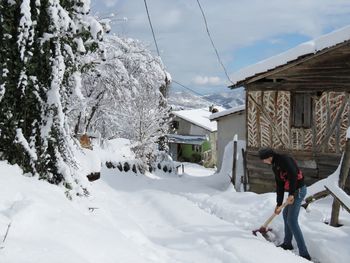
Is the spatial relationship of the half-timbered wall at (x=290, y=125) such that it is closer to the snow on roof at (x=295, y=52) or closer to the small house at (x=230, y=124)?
the snow on roof at (x=295, y=52)

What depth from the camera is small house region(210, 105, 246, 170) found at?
Result: 21.0 m

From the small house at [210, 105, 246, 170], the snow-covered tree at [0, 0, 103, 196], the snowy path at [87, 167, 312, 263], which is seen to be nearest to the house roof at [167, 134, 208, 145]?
the small house at [210, 105, 246, 170]

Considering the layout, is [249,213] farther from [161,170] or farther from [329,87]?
[161,170]

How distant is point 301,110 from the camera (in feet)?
43.2

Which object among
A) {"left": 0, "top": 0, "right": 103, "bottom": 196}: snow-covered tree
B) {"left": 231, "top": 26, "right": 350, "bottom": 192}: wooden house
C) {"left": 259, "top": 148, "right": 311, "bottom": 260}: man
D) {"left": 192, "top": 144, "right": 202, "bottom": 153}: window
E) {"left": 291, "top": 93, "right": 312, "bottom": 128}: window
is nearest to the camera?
{"left": 0, "top": 0, "right": 103, "bottom": 196}: snow-covered tree

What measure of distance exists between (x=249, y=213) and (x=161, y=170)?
542 inches

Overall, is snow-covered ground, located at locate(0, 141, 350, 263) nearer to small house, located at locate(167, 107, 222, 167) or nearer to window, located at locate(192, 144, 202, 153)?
small house, located at locate(167, 107, 222, 167)

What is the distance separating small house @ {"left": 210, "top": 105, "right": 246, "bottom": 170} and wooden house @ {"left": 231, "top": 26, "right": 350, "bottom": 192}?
22.8 feet

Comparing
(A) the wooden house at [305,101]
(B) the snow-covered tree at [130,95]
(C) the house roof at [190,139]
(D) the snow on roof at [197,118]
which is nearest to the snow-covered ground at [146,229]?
(A) the wooden house at [305,101]

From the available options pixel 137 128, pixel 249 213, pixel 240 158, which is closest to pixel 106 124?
pixel 137 128

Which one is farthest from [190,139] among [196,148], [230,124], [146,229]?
[146,229]

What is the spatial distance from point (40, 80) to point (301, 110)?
897 cm

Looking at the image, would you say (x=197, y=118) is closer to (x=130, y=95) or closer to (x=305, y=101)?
(x=130, y=95)

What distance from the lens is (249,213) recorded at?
9195 millimetres
